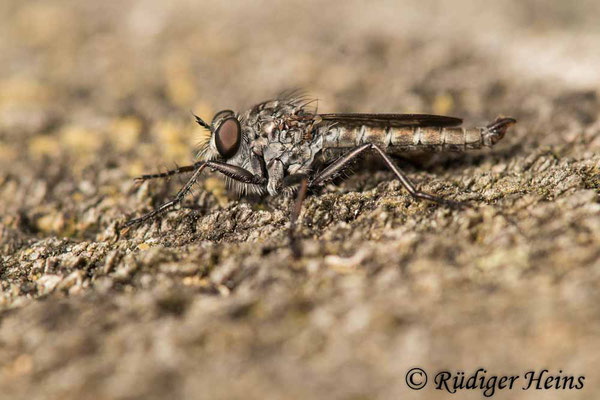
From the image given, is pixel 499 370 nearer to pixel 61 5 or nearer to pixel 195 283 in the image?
pixel 195 283

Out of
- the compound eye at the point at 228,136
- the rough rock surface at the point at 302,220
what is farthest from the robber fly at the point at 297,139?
the rough rock surface at the point at 302,220

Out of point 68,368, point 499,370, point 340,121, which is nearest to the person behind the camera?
point 499,370

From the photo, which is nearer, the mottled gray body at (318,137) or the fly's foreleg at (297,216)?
the fly's foreleg at (297,216)

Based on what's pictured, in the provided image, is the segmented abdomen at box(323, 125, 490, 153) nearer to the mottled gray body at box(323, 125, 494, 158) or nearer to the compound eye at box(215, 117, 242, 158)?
the mottled gray body at box(323, 125, 494, 158)

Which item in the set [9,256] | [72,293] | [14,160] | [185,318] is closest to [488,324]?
[185,318]

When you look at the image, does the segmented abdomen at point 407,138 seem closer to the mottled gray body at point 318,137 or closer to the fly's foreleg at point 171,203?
the mottled gray body at point 318,137

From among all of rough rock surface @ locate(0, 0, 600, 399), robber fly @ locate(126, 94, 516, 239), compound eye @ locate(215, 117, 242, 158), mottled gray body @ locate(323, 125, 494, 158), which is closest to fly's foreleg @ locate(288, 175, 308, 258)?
rough rock surface @ locate(0, 0, 600, 399)

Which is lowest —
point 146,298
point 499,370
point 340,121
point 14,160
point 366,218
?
point 499,370
